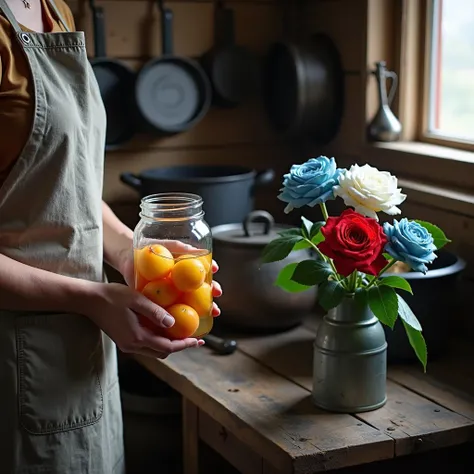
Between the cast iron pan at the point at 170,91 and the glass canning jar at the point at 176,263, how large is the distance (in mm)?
887

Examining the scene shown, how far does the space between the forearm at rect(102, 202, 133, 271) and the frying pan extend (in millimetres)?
744

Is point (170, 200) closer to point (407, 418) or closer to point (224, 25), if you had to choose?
point (407, 418)

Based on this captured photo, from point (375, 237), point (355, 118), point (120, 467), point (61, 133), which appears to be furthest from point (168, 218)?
point (355, 118)

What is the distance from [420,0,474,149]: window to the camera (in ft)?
6.72

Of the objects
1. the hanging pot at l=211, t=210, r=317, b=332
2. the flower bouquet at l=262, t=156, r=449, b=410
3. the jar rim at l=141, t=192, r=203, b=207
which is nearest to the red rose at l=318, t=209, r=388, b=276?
the flower bouquet at l=262, t=156, r=449, b=410

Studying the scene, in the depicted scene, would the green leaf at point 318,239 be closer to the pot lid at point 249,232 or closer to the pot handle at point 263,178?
the pot lid at point 249,232

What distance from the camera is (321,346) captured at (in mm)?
1547

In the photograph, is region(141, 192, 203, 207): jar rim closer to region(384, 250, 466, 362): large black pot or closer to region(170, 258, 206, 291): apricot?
region(170, 258, 206, 291): apricot

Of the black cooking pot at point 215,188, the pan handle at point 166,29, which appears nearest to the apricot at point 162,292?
the black cooking pot at point 215,188

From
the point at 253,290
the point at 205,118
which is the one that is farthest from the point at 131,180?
the point at 253,290

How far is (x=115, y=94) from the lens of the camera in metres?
2.29

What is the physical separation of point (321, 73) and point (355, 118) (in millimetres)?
145

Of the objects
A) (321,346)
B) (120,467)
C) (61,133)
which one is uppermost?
(61,133)

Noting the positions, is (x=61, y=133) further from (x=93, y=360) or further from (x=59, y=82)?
(x=93, y=360)
